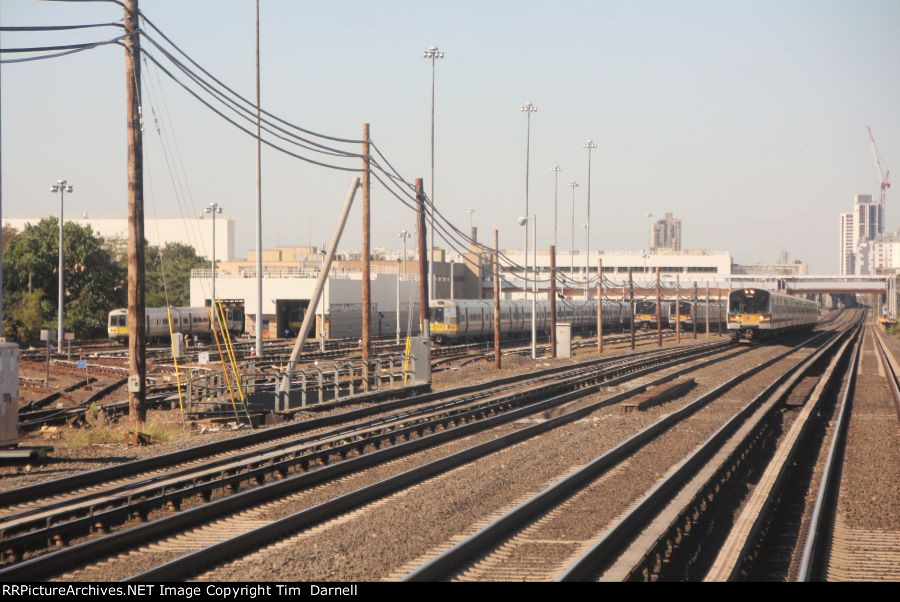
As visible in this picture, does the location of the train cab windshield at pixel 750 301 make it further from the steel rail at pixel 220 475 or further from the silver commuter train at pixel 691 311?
the steel rail at pixel 220 475

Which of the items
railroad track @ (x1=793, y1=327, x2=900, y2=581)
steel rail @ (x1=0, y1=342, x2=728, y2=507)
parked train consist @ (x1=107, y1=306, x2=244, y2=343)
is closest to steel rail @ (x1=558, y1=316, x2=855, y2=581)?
railroad track @ (x1=793, y1=327, x2=900, y2=581)

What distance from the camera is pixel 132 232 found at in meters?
19.4

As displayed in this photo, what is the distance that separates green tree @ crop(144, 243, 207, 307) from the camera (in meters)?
85.7

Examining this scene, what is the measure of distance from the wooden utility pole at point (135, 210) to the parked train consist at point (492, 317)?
133 ft

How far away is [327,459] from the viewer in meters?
17.2

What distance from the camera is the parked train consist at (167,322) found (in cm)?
5878

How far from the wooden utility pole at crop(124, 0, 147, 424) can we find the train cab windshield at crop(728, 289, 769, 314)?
149 ft

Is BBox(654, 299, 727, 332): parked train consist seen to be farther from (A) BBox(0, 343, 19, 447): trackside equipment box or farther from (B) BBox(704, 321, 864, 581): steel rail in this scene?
(A) BBox(0, 343, 19, 447): trackside equipment box

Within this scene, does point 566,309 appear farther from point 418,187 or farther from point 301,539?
point 301,539

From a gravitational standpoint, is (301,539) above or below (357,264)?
below

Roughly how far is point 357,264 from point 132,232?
8674 centimetres

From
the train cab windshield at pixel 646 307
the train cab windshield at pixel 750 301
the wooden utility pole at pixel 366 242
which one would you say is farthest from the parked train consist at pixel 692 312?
the wooden utility pole at pixel 366 242

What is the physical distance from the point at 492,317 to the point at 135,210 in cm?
4808
